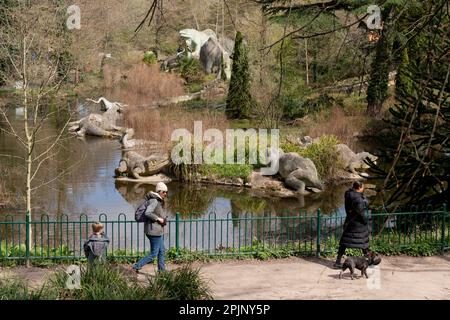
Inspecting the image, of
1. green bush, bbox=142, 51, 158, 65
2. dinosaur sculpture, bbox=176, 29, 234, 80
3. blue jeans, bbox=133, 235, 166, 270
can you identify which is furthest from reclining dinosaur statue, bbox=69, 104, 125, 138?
blue jeans, bbox=133, 235, 166, 270

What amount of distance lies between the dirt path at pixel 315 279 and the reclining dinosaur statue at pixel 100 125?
69.0 ft

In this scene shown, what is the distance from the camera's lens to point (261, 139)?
77.5 feet

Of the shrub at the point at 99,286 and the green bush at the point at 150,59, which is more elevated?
the green bush at the point at 150,59

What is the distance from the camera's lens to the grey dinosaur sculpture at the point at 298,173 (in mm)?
20625

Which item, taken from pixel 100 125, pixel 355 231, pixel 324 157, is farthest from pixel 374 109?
pixel 355 231

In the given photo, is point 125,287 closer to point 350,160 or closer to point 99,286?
point 99,286

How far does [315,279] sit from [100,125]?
76.9 feet

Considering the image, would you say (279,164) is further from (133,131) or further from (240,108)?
(240,108)

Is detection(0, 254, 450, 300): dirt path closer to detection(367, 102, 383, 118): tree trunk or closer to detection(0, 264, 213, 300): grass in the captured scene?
detection(0, 264, 213, 300): grass

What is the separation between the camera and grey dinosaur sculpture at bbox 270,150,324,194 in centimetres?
2062

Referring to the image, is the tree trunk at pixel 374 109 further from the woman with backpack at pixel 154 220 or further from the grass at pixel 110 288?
the grass at pixel 110 288

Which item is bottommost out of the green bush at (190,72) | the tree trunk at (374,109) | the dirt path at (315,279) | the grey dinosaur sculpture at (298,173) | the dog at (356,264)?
the dirt path at (315,279)

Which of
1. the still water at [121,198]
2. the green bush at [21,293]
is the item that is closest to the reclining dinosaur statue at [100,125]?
the still water at [121,198]
